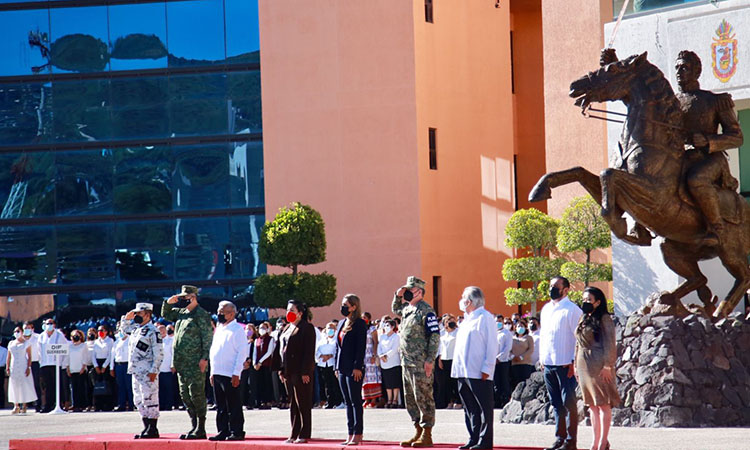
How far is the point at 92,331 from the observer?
2888cm

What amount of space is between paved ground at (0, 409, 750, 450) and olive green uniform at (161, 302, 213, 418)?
208cm

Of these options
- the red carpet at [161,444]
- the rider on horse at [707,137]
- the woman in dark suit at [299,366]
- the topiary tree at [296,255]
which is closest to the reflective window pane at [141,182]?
the topiary tree at [296,255]

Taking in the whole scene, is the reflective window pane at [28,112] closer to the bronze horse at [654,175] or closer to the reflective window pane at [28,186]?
the reflective window pane at [28,186]

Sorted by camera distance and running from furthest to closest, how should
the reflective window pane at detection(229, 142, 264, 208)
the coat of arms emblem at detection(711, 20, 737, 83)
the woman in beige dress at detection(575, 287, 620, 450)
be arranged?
the reflective window pane at detection(229, 142, 264, 208), the coat of arms emblem at detection(711, 20, 737, 83), the woman in beige dress at detection(575, 287, 620, 450)

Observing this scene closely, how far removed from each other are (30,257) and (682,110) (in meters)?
29.3

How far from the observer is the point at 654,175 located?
48.9 feet

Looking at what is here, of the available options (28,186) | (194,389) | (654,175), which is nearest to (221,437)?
(194,389)

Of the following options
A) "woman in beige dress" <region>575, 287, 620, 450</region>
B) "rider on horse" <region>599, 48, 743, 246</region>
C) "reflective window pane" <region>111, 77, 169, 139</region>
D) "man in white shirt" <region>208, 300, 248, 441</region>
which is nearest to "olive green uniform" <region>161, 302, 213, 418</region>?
"man in white shirt" <region>208, 300, 248, 441</region>

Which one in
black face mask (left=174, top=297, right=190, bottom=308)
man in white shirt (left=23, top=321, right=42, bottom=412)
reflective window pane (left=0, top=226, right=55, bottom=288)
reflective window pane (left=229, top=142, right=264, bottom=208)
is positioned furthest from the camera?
reflective window pane (left=0, top=226, right=55, bottom=288)

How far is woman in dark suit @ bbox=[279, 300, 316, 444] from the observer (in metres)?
15.0

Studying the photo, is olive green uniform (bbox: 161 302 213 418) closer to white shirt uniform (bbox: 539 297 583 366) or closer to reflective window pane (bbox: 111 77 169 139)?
white shirt uniform (bbox: 539 297 583 366)

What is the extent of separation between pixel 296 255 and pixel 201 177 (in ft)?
27.1

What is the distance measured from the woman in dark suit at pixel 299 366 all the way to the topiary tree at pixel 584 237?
16.1m

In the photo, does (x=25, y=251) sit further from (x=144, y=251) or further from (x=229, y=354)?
(x=229, y=354)
